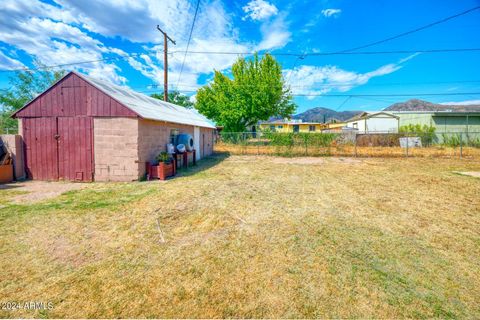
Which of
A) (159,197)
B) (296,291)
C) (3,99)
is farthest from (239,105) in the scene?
(296,291)

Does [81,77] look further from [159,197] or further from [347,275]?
[347,275]

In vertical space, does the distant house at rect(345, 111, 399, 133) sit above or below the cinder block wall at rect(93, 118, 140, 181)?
above

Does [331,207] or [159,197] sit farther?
[159,197]

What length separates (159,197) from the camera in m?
6.57

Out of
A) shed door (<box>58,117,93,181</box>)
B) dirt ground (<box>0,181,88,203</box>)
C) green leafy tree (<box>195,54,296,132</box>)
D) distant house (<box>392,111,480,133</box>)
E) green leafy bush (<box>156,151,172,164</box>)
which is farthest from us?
green leafy tree (<box>195,54,296,132</box>)

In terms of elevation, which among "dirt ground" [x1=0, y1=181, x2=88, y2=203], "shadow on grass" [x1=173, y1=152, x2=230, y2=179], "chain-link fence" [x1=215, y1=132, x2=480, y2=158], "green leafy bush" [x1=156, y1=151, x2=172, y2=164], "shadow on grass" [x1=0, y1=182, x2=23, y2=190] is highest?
"chain-link fence" [x1=215, y1=132, x2=480, y2=158]

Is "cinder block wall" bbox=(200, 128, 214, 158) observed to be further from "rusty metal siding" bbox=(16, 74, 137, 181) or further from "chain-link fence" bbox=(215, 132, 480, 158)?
"rusty metal siding" bbox=(16, 74, 137, 181)

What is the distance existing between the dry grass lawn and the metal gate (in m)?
2.31

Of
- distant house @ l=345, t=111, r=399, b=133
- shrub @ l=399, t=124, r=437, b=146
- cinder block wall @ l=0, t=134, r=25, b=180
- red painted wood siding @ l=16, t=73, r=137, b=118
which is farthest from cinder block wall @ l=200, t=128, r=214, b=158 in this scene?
shrub @ l=399, t=124, r=437, b=146

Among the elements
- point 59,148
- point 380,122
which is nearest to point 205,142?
point 59,148

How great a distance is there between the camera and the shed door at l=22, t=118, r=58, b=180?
881 cm

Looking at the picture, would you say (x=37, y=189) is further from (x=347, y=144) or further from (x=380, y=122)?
(x=380, y=122)

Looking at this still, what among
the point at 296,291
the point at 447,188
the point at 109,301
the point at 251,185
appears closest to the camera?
the point at 109,301

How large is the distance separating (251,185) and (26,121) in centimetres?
942
